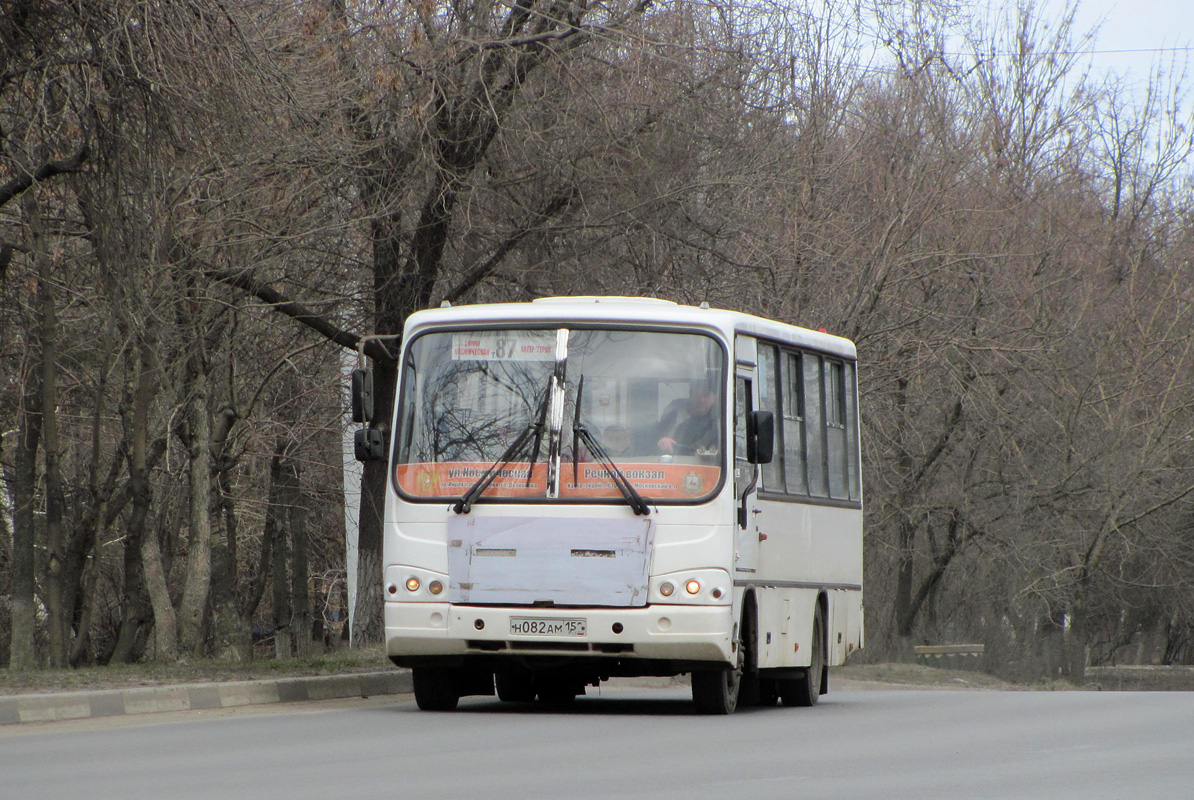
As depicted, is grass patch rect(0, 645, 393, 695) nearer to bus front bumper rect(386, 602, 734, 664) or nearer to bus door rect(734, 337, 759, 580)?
bus front bumper rect(386, 602, 734, 664)

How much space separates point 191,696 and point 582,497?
136 inches

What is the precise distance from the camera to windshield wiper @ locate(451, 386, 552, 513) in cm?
1280

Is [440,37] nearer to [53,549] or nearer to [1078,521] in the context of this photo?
[53,549]

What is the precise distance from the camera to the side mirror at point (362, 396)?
13.1m

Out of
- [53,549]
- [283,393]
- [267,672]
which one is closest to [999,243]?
[283,393]

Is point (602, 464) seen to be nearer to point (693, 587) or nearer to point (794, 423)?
point (693, 587)

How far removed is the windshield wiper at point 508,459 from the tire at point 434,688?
1.52 metres

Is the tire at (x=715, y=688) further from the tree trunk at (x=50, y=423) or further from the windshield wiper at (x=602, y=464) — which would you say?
the tree trunk at (x=50, y=423)

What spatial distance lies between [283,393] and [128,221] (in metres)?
15.2

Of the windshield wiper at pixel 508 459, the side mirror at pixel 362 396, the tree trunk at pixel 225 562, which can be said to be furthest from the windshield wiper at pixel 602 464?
the tree trunk at pixel 225 562

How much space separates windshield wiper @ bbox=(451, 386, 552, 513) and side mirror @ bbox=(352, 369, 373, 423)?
0.96 meters

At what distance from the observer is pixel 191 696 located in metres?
13.5

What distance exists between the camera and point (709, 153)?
19125 mm

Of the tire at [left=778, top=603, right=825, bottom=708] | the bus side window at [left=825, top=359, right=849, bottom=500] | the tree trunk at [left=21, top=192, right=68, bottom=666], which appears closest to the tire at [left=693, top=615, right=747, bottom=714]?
the tire at [left=778, top=603, right=825, bottom=708]
